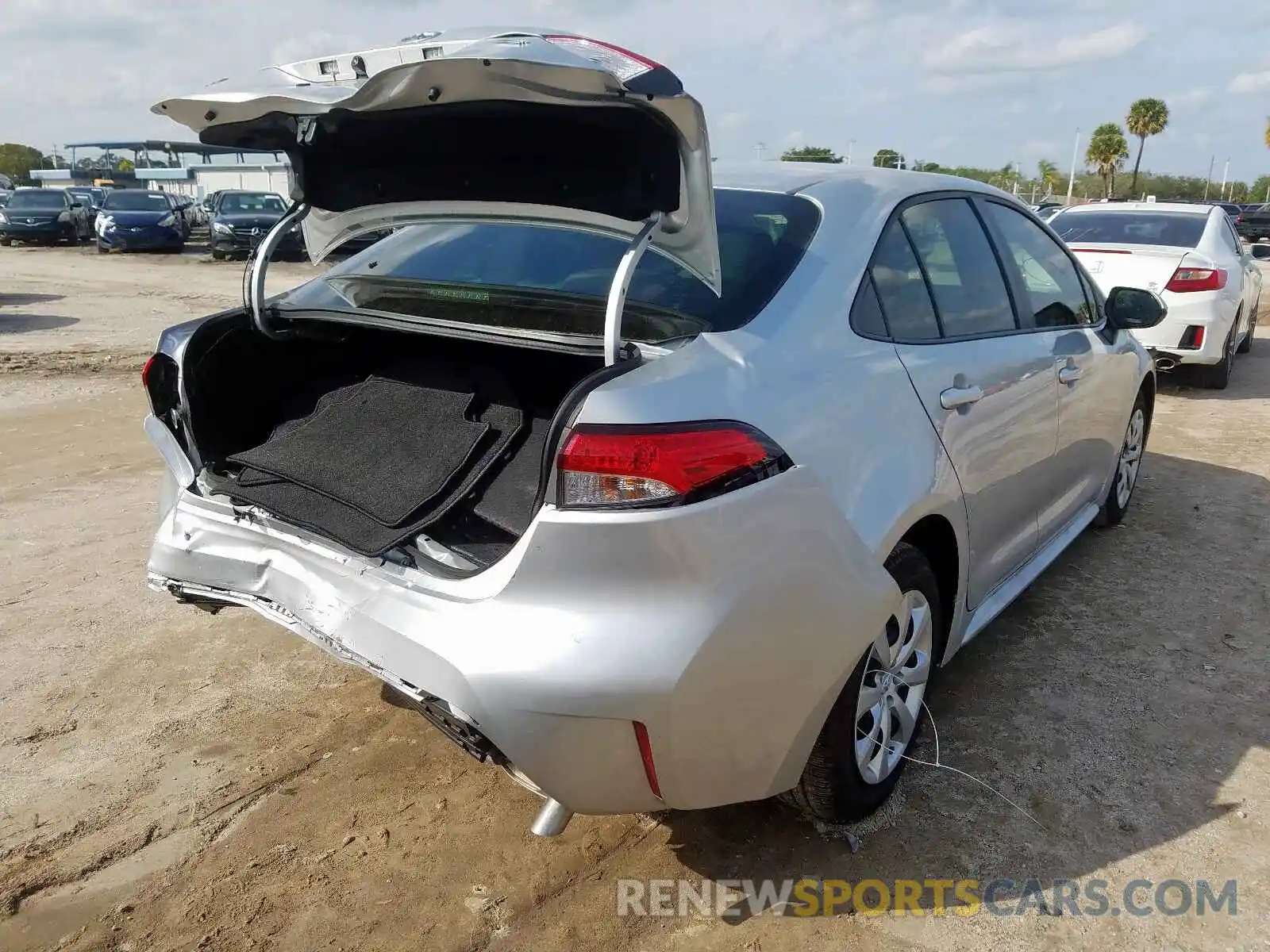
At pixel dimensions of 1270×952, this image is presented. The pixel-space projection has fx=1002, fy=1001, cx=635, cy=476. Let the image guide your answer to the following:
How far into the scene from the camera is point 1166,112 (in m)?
59.4

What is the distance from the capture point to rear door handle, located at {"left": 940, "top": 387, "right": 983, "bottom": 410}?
280 cm

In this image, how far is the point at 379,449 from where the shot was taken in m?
2.84

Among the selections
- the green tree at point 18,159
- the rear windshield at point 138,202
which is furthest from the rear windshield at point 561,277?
the green tree at point 18,159

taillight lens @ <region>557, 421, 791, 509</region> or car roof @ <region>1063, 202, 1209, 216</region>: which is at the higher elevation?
taillight lens @ <region>557, 421, 791, 509</region>

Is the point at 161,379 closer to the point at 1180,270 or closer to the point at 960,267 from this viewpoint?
the point at 960,267

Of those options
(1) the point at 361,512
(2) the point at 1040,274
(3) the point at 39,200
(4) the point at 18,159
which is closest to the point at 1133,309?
(2) the point at 1040,274

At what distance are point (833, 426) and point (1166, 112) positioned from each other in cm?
6843

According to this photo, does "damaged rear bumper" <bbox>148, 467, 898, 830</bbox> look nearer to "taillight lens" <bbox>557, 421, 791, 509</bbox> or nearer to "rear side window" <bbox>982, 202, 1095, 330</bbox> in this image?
"taillight lens" <bbox>557, 421, 791, 509</bbox>

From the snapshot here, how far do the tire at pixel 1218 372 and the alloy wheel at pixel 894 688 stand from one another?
7210 mm

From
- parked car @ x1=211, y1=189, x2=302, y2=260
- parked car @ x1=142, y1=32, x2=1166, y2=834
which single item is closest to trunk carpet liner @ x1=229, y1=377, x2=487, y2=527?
parked car @ x1=142, y1=32, x2=1166, y2=834

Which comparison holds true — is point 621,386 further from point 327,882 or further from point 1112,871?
point 1112,871

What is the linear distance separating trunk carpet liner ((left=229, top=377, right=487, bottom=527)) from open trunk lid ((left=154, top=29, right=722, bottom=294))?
532 mm

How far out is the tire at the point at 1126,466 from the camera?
4.86 m

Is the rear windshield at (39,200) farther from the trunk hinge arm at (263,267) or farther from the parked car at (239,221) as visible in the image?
the trunk hinge arm at (263,267)
